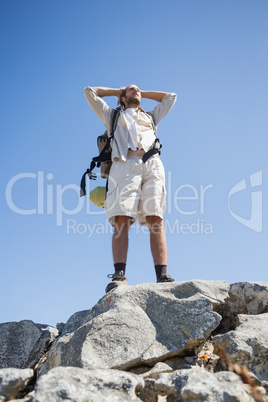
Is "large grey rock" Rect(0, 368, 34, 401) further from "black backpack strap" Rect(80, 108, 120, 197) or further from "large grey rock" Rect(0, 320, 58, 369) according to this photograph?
"black backpack strap" Rect(80, 108, 120, 197)

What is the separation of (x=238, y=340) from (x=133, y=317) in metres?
1.16

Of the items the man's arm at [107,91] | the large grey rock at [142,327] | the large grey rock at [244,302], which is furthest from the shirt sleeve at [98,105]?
the large grey rock at [244,302]

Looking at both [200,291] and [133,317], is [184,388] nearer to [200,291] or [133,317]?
[133,317]

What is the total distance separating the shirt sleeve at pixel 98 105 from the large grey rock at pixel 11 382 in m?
4.54

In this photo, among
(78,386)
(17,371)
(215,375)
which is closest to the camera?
(78,386)

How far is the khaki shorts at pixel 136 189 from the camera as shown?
18.8 ft

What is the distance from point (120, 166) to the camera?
6.02 meters

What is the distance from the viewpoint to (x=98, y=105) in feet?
21.4

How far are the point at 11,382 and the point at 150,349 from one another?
1561mm

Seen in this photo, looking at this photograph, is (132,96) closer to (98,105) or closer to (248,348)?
(98,105)

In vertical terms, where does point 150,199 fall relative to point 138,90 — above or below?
below

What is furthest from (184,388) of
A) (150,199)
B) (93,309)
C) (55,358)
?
(150,199)

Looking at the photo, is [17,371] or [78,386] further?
[17,371]

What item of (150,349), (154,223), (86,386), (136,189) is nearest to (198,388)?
(86,386)
